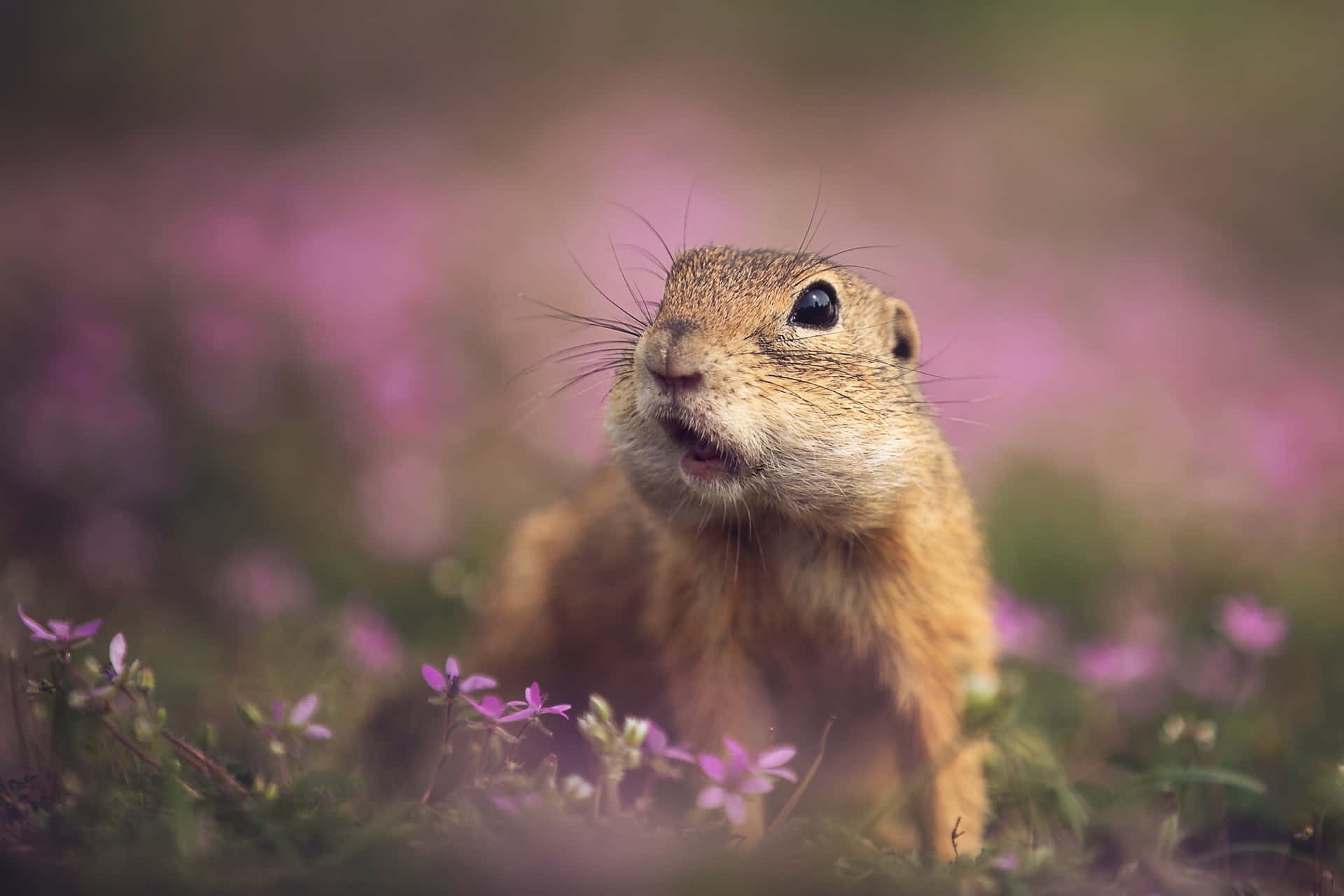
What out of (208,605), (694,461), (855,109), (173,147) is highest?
(855,109)

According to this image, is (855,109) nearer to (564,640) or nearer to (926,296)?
(926,296)

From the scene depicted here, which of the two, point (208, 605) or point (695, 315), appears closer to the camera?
point (695, 315)

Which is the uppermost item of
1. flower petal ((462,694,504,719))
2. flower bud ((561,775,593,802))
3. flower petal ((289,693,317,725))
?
flower petal ((462,694,504,719))

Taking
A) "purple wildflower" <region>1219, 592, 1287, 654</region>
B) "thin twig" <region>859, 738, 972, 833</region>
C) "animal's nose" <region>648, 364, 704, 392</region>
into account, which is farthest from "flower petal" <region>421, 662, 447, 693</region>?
"purple wildflower" <region>1219, 592, 1287, 654</region>

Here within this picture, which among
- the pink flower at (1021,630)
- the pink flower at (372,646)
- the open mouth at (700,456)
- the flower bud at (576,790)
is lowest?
the pink flower at (372,646)

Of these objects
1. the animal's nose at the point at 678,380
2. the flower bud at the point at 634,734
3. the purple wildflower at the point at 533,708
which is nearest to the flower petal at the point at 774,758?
the flower bud at the point at 634,734

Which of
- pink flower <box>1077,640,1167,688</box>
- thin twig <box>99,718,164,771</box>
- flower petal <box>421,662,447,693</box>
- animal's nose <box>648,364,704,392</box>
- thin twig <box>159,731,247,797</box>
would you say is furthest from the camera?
pink flower <box>1077,640,1167,688</box>

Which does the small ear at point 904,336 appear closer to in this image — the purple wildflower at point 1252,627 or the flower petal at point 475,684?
the purple wildflower at point 1252,627

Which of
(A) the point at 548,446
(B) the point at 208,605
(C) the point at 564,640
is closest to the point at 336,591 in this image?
(B) the point at 208,605

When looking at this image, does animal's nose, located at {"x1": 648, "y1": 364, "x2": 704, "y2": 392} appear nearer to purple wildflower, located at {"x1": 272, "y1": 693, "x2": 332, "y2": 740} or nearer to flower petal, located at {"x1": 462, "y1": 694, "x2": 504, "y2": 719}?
flower petal, located at {"x1": 462, "y1": 694, "x2": 504, "y2": 719}
